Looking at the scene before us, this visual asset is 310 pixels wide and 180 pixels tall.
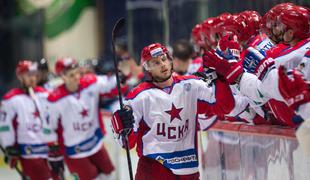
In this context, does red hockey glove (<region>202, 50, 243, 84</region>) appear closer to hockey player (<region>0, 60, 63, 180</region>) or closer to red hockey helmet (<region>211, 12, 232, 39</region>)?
red hockey helmet (<region>211, 12, 232, 39</region>)

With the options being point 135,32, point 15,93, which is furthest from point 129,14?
point 15,93

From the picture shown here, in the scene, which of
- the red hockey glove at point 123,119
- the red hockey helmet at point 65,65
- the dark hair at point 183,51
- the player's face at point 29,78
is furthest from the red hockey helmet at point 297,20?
the player's face at point 29,78

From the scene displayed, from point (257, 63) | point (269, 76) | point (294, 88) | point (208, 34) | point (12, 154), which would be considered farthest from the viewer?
point (12, 154)

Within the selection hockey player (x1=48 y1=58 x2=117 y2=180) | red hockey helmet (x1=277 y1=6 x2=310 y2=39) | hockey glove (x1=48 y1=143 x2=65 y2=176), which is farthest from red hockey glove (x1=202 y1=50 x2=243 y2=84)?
hockey glove (x1=48 y1=143 x2=65 y2=176)

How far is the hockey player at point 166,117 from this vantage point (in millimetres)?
3912

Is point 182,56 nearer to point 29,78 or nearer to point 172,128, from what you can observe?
point 29,78

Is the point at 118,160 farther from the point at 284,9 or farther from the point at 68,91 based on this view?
the point at 284,9

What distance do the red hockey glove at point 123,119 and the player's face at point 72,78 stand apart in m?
2.11

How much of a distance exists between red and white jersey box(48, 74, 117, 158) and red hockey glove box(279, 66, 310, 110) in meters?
2.96

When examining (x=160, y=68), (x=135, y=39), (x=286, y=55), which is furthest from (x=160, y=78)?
(x=135, y=39)

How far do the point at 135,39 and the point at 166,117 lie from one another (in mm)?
4703

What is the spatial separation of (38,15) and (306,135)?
8.39 meters

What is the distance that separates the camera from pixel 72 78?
593 centimetres

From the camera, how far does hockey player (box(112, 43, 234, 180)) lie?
391 cm
